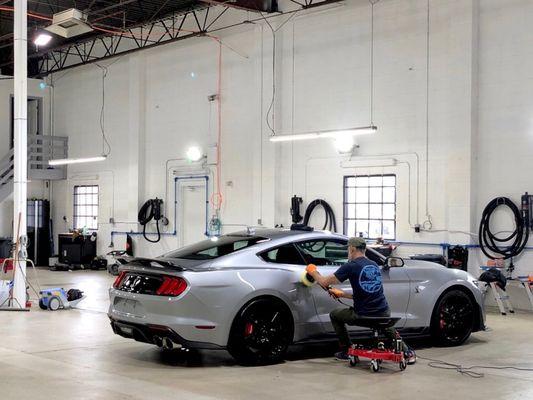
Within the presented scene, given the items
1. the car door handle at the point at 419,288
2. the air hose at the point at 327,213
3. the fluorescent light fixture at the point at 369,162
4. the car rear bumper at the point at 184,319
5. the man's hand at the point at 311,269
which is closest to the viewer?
the car rear bumper at the point at 184,319

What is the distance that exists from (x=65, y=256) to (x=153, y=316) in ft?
49.5

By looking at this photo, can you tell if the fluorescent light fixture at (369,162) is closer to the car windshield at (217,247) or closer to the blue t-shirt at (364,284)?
the car windshield at (217,247)

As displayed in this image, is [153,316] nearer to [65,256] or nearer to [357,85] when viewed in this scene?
[357,85]

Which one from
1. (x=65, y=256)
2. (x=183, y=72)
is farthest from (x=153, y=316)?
(x=65, y=256)

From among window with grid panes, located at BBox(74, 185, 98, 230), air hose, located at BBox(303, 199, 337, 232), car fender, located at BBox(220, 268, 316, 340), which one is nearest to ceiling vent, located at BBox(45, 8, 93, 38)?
air hose, located at BBox(303, 199, 337, 232)

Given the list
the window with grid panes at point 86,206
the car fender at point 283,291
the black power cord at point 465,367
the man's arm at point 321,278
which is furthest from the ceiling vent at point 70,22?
the window with grid panes at point 86,206

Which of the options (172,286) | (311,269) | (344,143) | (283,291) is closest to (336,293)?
(311,269)

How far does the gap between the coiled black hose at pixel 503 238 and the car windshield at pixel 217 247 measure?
6192mm

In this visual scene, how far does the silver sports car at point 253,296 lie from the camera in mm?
6914

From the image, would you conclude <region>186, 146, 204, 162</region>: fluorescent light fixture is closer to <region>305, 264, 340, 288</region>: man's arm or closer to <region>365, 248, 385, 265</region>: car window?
→ <region>365, 248, 385, 265</region>: car window

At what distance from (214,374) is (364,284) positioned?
163cm

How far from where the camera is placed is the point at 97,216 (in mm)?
21859

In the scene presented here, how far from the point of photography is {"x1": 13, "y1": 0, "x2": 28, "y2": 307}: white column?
11367 mm

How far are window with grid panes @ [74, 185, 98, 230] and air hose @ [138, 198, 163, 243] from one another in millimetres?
2754
